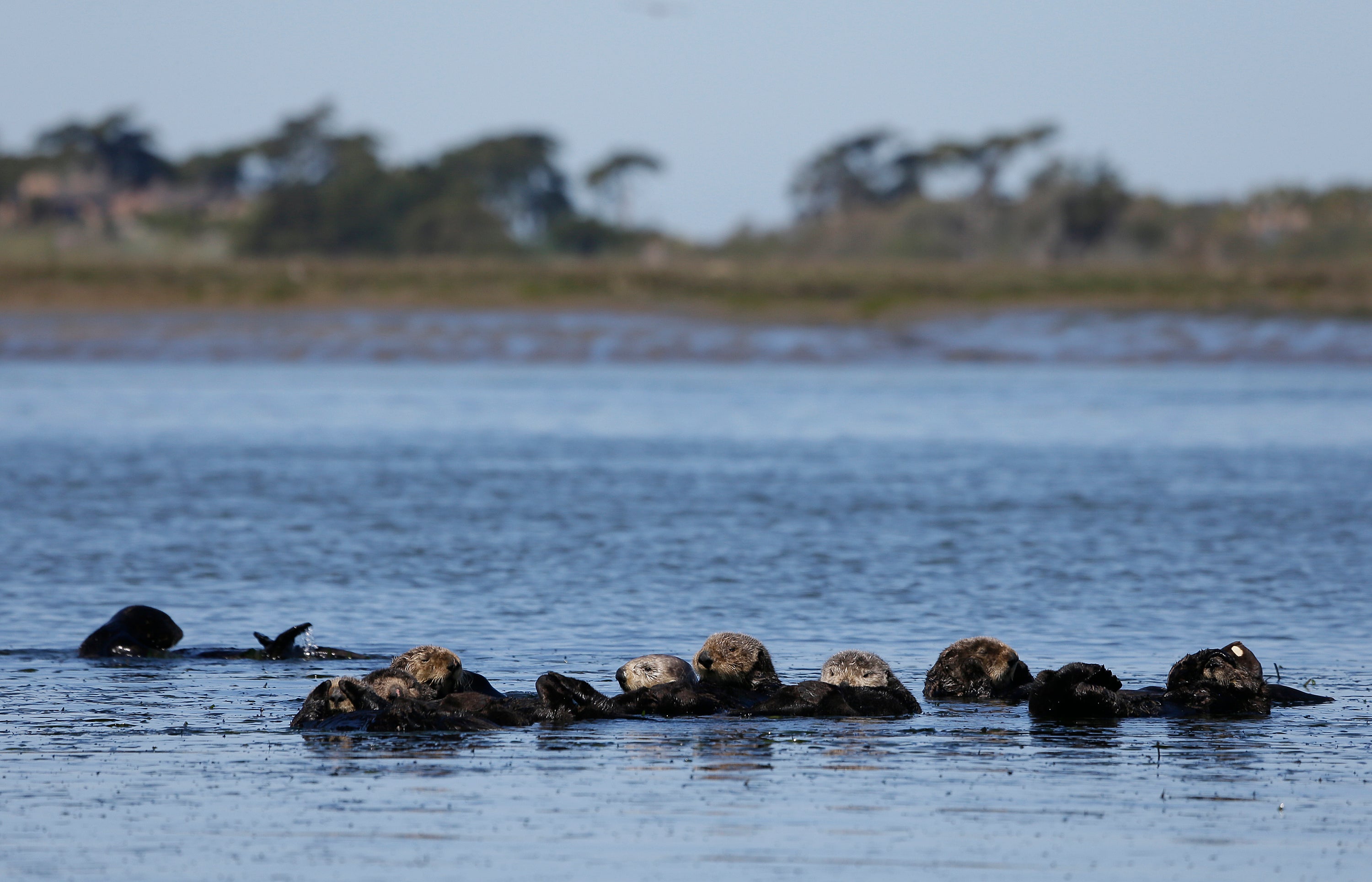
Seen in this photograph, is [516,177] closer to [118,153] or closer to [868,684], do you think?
[118,153]

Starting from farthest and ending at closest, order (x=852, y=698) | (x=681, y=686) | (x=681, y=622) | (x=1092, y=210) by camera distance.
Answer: (x=1092, y=210) < (x=681, y=622) < (x=681, y=686) < (x=852, y=698)

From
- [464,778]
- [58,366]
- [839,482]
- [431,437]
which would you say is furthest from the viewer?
[58,366]

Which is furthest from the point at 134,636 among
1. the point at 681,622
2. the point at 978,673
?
the point at 978,673

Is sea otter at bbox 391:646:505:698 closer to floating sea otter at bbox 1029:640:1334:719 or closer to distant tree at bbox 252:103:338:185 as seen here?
floating sea otter at bbox 1029:640:1334:719

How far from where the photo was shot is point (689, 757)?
28.3 feet

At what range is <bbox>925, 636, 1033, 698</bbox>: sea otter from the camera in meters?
10.0

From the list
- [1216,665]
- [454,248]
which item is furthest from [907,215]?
[1216,665]

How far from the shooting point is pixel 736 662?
10.0 meters

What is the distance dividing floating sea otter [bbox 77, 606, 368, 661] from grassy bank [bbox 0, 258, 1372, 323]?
122 ft

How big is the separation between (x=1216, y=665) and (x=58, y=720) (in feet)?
19.2

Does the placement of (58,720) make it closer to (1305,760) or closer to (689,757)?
(689,757)

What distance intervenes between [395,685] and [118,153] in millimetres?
86735

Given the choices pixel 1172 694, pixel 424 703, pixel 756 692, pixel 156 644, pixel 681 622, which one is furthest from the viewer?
pixel 681 622


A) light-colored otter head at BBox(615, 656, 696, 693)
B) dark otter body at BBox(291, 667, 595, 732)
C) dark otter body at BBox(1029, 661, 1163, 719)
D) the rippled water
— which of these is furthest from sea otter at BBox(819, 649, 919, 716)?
dark otter body at BBox(291, 667, 595, 732)
